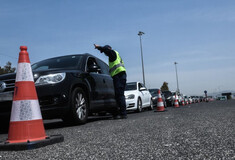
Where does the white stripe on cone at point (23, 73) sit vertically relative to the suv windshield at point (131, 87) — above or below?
below

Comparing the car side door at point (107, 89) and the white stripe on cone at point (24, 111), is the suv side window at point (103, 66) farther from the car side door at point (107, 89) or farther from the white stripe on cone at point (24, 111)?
the white stripe on cone at point (24, 111)

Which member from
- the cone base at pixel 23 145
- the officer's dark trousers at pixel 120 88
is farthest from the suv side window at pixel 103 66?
the cone base at pixel 23 145

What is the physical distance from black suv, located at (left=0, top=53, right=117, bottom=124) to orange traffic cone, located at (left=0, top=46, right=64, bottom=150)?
5.64 ft

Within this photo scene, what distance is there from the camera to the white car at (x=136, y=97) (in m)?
12.3

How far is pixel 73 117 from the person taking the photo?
5871mm

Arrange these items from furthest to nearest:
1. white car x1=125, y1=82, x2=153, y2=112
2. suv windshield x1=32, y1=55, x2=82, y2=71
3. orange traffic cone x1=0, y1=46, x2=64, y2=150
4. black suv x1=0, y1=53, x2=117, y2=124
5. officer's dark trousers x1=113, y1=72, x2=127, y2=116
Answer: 1. white car x1=125, y1=82, x2=153, y2=112
2. officer's dark trousers x1=113, y1=72, x2=127, y2=116
3. suv windshield x1=32, y1=55, x2=82, y2=71
4. black suv x1=0, y1=53, x2=117, y2=124
5. orange traffic cone x1=0, y1=46, x2=64, y2=150

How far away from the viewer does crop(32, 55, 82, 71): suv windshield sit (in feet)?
22.1

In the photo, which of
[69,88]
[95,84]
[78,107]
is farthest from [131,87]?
[69,88]

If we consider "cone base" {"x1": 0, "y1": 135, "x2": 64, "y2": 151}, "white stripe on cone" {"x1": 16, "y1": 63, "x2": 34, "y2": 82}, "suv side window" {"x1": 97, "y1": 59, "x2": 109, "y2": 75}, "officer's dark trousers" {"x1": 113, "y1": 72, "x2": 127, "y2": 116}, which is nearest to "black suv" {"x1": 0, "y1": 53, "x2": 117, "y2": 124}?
"suv side window" {"x1": 97, "y1": 59, "x2": 109, "y2": 75}

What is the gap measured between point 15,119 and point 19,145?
0.39 m

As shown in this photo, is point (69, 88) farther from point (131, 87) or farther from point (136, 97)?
point (131, 87)

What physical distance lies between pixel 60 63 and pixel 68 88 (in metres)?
1.31

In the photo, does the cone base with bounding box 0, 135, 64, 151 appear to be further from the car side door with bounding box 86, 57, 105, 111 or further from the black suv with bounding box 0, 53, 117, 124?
the car side door with bounding box 86, 57, 105, 111

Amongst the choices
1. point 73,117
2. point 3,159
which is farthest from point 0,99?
point 3,159
